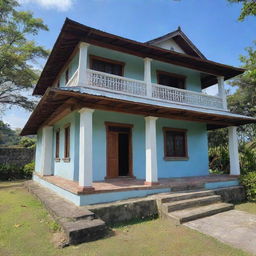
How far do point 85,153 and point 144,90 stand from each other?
13.7ft

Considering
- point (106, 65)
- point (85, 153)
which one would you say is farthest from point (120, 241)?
point (106, 65)

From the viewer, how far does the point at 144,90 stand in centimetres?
911

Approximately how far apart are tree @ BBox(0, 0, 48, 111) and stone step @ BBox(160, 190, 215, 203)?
17158 mm

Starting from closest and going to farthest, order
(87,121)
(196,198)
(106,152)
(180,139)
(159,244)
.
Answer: (159,244)
(87,121)
(196,198)
(106,152)
(180,139)

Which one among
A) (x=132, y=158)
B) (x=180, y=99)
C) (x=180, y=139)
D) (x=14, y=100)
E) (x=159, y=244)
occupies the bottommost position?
(x=159, y=244)

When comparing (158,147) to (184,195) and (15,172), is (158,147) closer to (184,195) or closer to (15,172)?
(184,195)

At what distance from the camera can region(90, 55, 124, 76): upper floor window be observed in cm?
930

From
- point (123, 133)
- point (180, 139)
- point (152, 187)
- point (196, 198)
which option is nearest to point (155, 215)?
point (152, 187)

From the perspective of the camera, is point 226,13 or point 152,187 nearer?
point 152,187

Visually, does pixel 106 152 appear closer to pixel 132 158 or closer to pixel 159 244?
pixel 132 158

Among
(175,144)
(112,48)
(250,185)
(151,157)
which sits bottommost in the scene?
(250,185)

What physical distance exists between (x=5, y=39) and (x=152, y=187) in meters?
19.7

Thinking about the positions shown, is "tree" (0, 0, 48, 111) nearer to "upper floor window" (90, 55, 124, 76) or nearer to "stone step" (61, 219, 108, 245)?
"upper floor window" (90, 55, 124, 76)

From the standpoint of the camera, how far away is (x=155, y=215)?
6.62m
